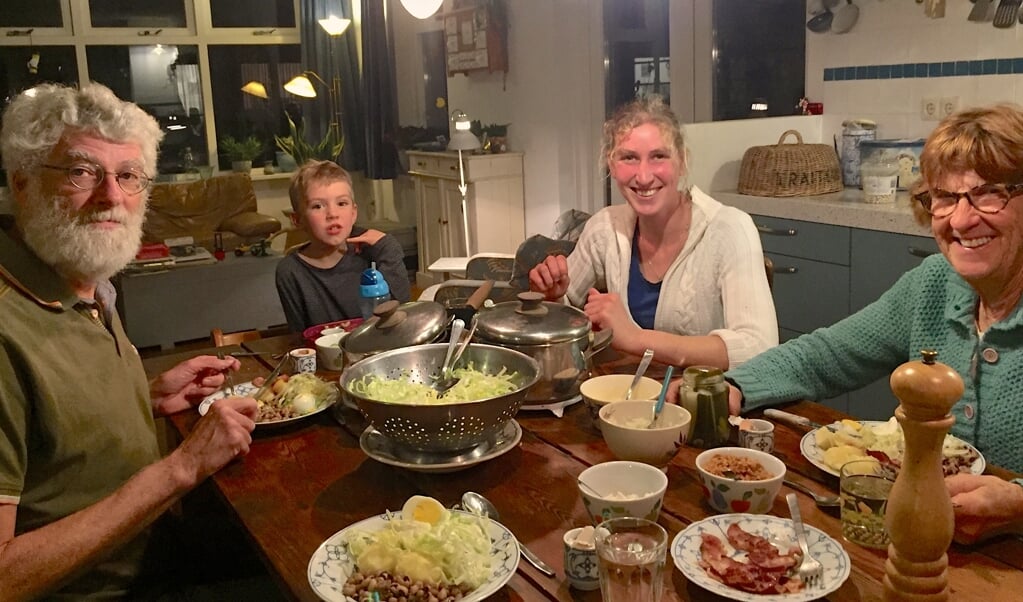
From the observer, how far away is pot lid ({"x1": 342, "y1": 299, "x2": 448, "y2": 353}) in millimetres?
1745

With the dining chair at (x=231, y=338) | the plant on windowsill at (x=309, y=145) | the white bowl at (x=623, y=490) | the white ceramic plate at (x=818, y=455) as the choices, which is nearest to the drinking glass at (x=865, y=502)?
the white ceramic plate at (x=818, y=455)

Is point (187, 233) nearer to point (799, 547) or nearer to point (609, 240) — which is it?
point (609, 240)

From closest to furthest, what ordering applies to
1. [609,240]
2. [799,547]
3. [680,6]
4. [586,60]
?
[799,547], [609,240], [680,6], [586,60]

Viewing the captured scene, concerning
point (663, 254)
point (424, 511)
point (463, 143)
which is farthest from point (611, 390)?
point (463, 143)

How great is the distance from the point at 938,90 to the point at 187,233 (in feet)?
15.7

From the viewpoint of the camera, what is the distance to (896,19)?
3734 millimetres

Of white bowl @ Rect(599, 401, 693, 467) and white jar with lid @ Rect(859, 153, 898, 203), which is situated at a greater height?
white jar with lid @ Rect(859, 153, 898, 203)

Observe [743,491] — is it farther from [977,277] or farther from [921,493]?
[977,277]

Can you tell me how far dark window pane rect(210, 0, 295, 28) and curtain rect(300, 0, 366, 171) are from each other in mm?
291

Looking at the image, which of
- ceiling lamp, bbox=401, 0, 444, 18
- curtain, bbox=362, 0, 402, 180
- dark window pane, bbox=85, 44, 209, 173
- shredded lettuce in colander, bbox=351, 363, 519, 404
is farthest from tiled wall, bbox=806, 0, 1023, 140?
dark window pane, bbox=85, 44, 209, 173

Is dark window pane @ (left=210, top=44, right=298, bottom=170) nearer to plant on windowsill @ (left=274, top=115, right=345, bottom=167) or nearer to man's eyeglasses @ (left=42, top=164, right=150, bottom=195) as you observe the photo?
plant on windowsill @ (left=274, top=115, right=345, bottom=167)

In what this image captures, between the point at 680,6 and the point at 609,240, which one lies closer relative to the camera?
the point at 609,240

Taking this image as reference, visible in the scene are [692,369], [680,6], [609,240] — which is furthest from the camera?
[680,6]

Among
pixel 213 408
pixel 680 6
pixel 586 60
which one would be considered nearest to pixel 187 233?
pixel 586 60
